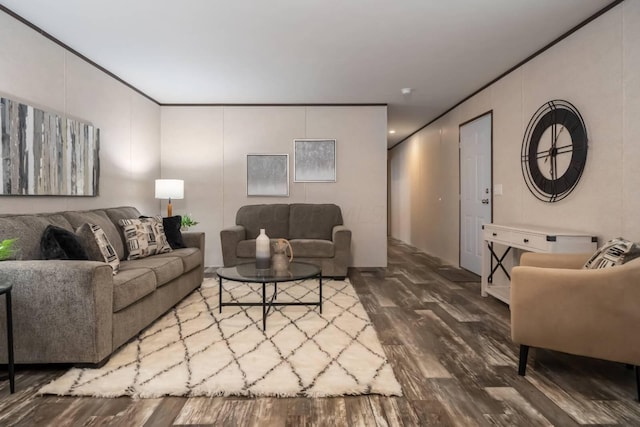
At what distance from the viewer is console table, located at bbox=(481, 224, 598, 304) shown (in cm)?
274

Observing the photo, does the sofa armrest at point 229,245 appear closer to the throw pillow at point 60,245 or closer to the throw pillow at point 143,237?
the throw pillow at point 143,237

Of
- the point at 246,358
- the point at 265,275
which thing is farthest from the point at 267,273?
the point at 246,358

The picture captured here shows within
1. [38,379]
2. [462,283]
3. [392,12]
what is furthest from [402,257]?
[38,379]

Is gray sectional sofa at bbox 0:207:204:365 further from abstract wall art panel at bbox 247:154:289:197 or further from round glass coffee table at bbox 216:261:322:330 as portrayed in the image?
abstract wall art panel at bbox 247:154:289:197

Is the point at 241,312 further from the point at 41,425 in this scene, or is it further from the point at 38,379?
the point at 41,425

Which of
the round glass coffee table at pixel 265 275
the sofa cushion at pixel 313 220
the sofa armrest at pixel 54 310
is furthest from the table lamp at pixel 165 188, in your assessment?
the sofa armrest at pixel 54 310

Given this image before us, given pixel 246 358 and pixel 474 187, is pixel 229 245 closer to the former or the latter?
pixel 246 358

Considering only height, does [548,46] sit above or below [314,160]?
above

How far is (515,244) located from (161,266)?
3020 millimetres

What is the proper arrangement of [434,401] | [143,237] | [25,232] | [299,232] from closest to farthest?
[434,401], [25,232], [143,237], [299,232]

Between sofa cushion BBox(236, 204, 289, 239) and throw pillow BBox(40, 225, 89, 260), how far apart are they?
268 cm

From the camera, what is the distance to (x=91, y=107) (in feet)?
12.1

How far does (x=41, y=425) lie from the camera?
1.60m

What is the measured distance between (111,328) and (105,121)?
8.60ft
